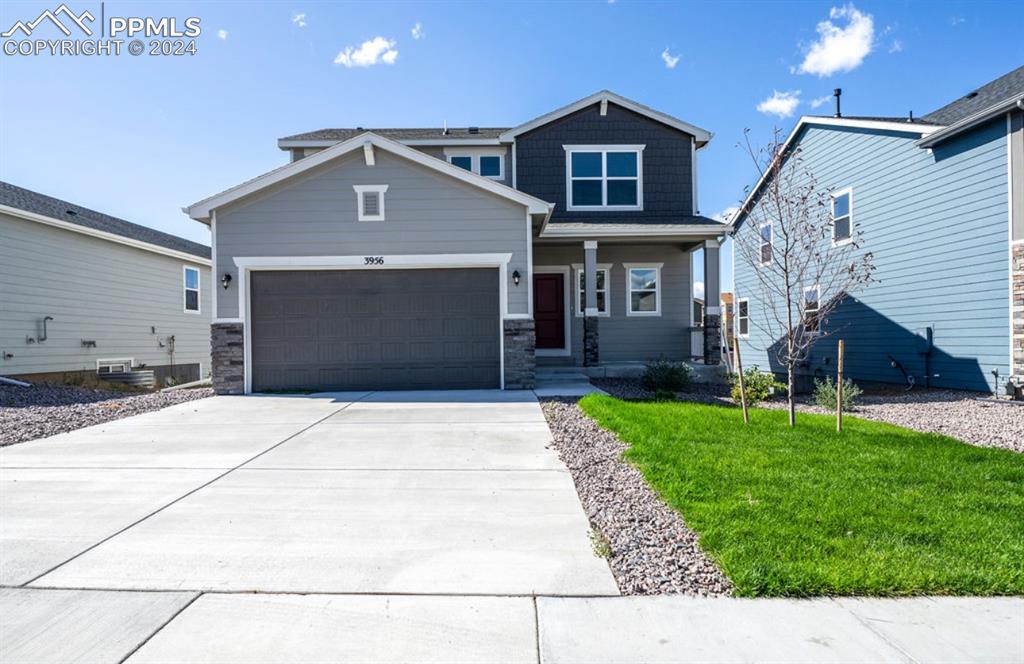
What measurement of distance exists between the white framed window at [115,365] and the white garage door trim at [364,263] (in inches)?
287

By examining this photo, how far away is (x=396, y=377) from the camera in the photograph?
10469mm

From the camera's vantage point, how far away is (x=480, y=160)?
14.5 metres

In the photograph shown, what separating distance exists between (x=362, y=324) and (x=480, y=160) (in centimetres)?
642

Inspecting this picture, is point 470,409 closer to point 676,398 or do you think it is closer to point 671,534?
point 676,398

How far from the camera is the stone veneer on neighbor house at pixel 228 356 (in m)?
10.2

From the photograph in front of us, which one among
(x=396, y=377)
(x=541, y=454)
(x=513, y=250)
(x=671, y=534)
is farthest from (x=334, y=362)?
(x=671, y=534)

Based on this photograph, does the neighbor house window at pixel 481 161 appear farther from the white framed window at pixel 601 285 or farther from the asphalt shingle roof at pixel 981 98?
the asphalt shingle roof at pixel 981 98

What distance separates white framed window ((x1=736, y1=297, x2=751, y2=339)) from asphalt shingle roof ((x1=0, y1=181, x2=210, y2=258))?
18652 mm

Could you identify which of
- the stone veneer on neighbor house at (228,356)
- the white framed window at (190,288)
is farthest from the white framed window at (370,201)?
the white framed window at (190,288)

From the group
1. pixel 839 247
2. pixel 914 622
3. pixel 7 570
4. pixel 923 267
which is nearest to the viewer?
pixel 914 622

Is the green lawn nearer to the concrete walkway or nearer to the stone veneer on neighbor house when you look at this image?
the concrete walkway

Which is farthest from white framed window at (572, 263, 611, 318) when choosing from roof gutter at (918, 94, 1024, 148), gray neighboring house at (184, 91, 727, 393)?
roof gutter at (918, 94, 1024, 148)

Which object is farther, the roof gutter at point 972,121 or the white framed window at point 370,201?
the white framed window at point 370,201

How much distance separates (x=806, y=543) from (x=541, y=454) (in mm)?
2761
